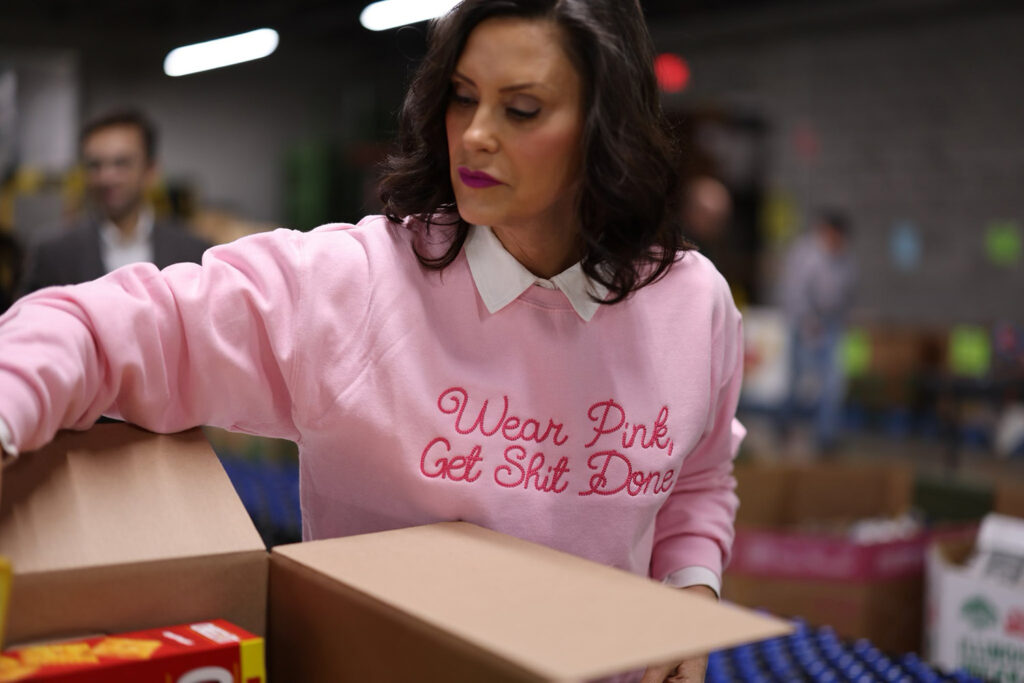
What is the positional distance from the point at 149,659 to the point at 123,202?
10.7 feet

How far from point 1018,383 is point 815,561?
13.6 feet

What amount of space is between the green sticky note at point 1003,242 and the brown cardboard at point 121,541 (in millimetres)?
9704

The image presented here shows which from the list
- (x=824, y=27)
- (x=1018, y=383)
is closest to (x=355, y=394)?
(x=1018, y=383)

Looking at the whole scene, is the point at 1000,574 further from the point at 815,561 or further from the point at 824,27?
the point at 824,27

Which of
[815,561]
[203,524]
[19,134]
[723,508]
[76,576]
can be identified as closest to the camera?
[76,576]

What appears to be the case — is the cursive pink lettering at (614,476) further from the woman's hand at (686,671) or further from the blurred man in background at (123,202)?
the blurred man in background at (123,202)

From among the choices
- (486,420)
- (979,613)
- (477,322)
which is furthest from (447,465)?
(979,613)

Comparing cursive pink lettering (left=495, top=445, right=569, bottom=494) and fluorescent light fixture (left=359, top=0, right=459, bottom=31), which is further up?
fluorescent light fixture (left=359, top=0, right=459, bottom=31)

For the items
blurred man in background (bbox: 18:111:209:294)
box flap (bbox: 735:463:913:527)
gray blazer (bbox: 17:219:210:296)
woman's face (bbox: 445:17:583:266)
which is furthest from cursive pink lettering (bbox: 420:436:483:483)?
box flap (bbox: 735:463:913:527)

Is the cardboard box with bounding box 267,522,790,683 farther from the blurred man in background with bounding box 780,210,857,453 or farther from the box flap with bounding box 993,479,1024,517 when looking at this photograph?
the blurred man in background with bounding box 780,210,857,453

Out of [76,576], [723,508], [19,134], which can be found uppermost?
→ [19,134]

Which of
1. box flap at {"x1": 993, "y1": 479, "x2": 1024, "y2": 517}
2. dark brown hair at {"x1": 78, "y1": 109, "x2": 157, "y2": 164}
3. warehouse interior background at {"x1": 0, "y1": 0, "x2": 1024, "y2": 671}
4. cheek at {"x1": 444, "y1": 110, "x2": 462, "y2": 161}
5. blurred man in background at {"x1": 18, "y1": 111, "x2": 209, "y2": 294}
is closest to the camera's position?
cheek at {"x1": 444, "y1": 110, "x2": 462, "y2": 161}

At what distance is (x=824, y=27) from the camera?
1077cm

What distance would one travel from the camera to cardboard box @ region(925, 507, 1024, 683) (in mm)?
2779
